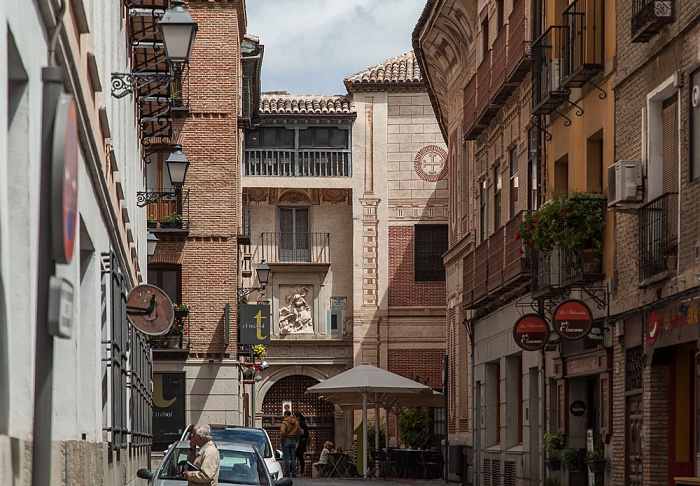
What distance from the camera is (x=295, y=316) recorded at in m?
55.1

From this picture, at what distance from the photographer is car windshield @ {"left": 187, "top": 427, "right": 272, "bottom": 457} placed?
22750 mm

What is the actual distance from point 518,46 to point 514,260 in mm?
4129

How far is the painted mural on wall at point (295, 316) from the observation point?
181ft

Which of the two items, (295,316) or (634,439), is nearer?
(634,439)

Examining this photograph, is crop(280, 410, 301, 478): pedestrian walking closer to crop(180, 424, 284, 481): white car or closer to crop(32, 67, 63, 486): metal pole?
crop(180, 424, 284, 481): white car

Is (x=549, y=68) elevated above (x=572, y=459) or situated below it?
above

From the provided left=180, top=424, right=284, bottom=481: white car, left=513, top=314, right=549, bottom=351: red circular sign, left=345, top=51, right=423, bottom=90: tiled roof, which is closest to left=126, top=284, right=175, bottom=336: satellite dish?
left=180, top=424, right=284, bottom=481: white car

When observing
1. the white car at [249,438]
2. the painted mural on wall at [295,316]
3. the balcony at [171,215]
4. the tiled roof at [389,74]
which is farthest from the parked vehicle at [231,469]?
the tiled roof at [389,74]

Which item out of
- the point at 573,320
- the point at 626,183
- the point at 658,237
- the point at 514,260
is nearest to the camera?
the point at 658,237

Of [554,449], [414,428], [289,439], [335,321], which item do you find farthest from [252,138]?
[554,449]

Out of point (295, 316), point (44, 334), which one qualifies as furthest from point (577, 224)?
point (295, 316)

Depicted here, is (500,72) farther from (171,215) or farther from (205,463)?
(171,215)

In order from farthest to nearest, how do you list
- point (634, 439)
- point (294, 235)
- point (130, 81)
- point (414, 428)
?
1. point (294, 235)
2. point (414, 428)
3. point (634, 439)
4. point (130, 81)

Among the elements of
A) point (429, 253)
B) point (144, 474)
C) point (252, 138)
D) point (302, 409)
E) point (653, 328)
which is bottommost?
point (302, 409)
